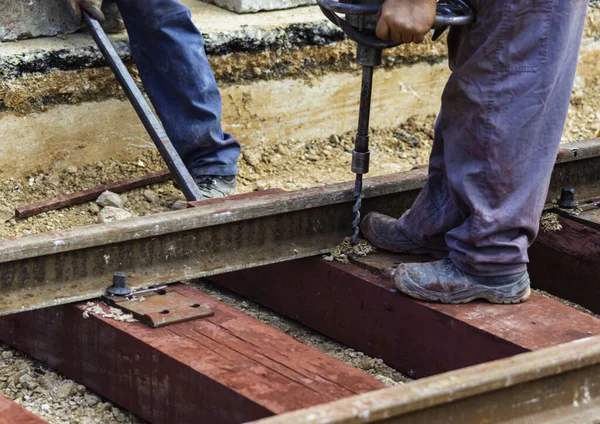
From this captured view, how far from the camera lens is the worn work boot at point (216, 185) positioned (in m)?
5.45

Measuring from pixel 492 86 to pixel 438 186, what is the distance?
63 centimetres

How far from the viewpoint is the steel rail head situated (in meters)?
4.80

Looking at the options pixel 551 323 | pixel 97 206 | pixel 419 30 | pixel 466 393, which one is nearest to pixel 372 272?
pixel 551 323

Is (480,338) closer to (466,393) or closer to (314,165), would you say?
(466,393)

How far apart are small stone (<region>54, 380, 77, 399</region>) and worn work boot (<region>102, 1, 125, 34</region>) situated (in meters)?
2.65

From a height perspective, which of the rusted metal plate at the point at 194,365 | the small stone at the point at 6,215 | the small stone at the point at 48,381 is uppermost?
the rusted metal plate at the point at 194,365

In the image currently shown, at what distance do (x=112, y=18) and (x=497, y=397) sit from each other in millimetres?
3520

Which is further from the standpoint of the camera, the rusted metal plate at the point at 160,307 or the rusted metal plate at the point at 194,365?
the rusted metal plate at the point at 160,307

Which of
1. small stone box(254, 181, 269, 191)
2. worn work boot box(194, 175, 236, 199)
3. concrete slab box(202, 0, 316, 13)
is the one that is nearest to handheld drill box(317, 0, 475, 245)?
worn work boot box(194, 175, 236, 199)

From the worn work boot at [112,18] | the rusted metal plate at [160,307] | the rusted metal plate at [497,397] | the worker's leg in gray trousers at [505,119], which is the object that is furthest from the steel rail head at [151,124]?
the rusted metal plate at [497,397]

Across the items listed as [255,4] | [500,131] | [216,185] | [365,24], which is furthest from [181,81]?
[500,131]

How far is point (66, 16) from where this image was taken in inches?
223

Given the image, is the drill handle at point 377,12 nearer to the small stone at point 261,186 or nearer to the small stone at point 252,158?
the small stone at point 261,186

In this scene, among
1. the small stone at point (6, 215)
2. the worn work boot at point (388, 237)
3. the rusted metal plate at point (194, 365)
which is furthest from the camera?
the small stone at point (6, 215)
